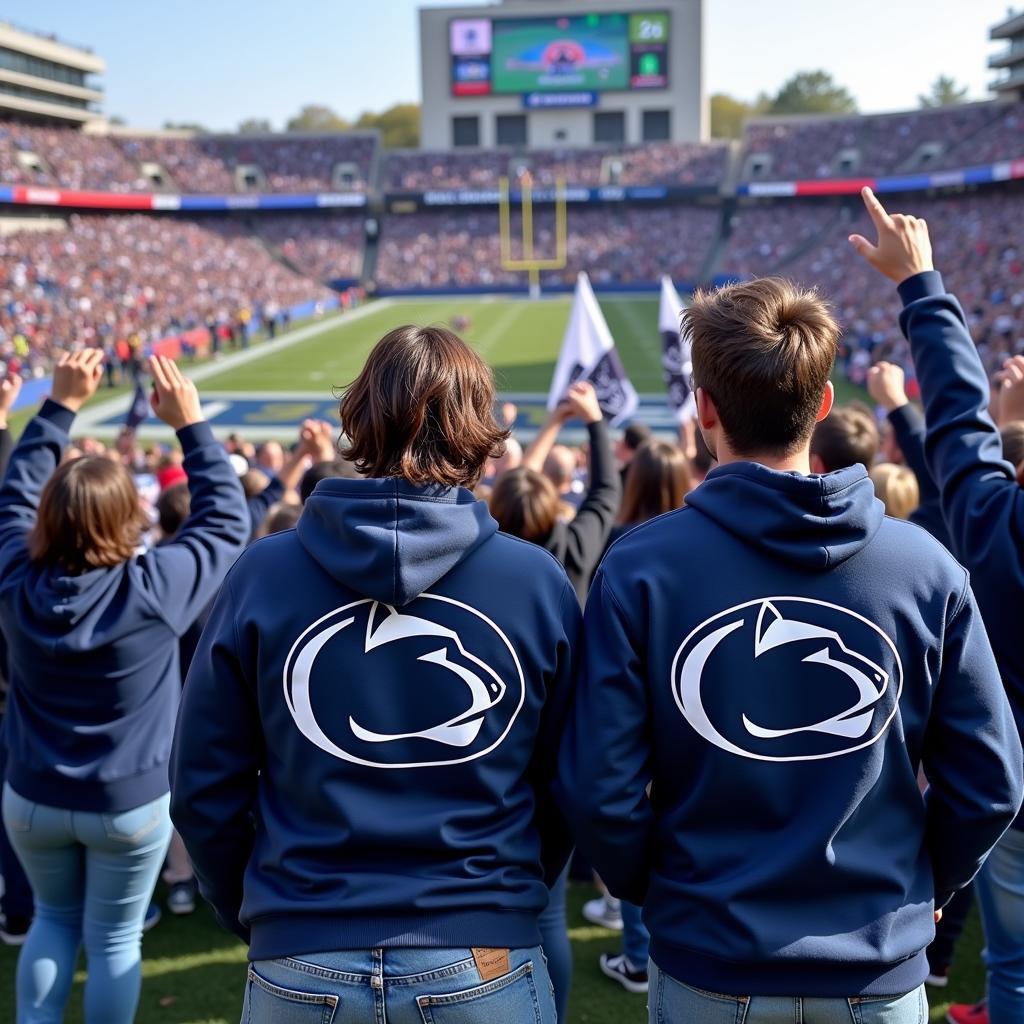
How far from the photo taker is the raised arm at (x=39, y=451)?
110 inches

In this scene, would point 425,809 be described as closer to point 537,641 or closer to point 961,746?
point 537,641

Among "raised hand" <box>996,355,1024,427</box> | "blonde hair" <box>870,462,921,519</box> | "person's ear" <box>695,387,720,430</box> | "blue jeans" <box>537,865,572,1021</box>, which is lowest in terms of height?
"blue jeans" <box>537,865,572,1021</box>

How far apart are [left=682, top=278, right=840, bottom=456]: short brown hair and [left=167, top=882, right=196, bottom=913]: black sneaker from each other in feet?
10.8

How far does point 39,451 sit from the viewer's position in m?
2.97

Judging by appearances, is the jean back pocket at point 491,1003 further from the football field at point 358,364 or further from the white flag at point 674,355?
the football field at point 358,364

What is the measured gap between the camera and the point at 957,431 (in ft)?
7.28

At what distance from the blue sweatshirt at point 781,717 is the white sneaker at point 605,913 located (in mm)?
2304

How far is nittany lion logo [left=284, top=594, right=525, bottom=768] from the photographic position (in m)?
1.69

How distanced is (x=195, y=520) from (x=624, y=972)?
209 centimetres

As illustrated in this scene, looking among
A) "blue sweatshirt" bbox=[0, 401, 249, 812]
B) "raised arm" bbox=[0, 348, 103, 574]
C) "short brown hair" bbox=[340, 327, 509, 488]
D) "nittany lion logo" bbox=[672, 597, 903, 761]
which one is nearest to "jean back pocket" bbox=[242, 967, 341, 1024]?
"nittany lion logo" bbox=[672, 597, 903, 761]

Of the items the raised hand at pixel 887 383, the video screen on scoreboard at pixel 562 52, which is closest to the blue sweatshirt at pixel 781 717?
the raised hand at pixel 887 383

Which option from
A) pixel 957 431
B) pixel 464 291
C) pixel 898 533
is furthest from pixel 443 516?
pixel 464 291

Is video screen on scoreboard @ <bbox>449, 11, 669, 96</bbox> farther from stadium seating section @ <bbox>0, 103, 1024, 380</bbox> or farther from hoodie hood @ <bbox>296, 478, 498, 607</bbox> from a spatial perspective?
hoodie hood @ <bbox>296, 478, 498, 607</bbox>

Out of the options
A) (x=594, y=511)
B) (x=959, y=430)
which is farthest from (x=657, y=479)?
(x=959, y=430)
